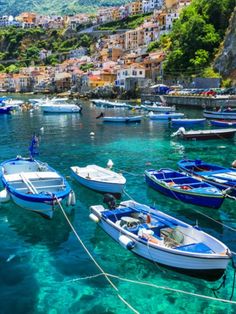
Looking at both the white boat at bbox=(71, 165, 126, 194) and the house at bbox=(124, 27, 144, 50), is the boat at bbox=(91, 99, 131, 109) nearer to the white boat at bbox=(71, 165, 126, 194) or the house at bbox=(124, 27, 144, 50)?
the white boat at bbox=(71, 165, 126, 194)

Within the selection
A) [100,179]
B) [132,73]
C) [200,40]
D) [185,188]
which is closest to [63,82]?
[132,73]

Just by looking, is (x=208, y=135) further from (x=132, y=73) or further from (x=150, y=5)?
(x=150, y=5)

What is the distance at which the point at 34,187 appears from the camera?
2022 cm

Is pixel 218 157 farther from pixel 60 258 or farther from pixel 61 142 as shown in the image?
pixel 60 258

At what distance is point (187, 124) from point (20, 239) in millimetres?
39399

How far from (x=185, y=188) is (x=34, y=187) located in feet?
25.1

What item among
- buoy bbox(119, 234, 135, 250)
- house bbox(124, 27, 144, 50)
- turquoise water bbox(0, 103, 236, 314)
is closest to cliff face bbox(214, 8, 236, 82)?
turquoise water bbox(0, 103, 236, 314)

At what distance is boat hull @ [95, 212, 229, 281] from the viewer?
12.7 metres

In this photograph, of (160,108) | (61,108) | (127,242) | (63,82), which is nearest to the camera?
(127,242)

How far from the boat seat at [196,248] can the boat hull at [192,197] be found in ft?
17.4

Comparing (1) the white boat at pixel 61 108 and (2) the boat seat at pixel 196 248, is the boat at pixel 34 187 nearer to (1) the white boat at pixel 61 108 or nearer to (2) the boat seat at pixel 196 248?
(2) the boat seat at pixel 196 248

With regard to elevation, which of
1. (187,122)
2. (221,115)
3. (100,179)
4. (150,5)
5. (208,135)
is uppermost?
(150,5)

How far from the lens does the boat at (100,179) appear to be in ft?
70.2

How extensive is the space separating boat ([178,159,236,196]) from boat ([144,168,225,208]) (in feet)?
2.80
